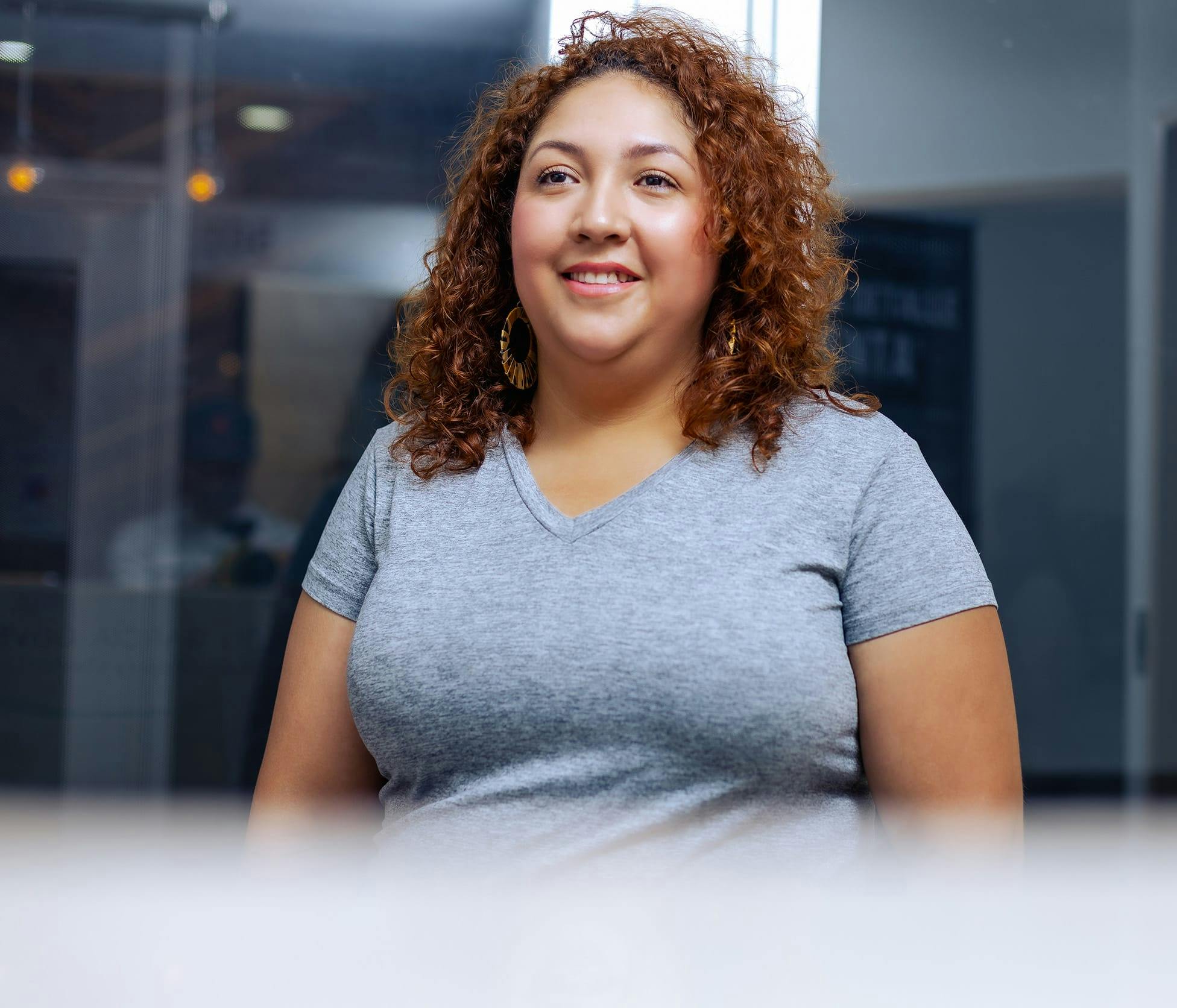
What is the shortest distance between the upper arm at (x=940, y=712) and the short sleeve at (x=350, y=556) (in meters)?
0.48

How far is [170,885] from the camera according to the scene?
0.62ft

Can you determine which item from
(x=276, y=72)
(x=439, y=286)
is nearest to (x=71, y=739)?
(x=276, y=72)

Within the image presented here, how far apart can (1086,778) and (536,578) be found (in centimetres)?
244

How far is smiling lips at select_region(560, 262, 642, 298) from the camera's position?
1.08 metres

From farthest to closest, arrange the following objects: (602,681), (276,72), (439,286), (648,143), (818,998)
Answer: (276,72) → (439,286) → (648,143) → (602,681) → (818,998)

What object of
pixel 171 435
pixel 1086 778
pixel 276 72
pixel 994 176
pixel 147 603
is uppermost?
Result: pixel 276 72

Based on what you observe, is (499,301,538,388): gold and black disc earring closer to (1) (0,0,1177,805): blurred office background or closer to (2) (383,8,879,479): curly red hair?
(2) (383,8,879,479): curly red hair

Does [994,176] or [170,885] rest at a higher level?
[994,176]

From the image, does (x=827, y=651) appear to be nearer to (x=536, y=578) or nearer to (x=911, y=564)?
(x=911, y=564)

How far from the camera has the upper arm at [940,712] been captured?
37.7 inches

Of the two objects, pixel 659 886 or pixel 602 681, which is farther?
pixel 602 681

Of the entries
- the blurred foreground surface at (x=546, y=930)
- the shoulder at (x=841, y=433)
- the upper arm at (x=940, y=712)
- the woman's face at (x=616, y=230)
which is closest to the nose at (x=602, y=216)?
the woman's face at (x=616, y=230)

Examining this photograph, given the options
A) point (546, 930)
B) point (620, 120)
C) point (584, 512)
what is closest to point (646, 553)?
point (584, 512)

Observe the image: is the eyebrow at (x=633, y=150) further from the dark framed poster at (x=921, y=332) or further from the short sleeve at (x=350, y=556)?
the dark framed poster at (x=921, y=332)
